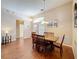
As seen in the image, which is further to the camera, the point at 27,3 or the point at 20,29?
the point at 20,29

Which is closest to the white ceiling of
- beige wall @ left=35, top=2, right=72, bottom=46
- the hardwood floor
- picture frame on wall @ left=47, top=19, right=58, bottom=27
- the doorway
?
beige wall @ left=35, top=2, right=72, bottom=46

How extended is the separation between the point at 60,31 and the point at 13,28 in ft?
15.2

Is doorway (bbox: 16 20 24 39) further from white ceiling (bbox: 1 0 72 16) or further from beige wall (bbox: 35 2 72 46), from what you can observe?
beige wall (bbox: 35 2 72 46)

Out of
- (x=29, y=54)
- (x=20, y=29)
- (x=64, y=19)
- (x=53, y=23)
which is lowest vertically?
(x=29, y=54)

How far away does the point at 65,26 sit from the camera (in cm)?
751

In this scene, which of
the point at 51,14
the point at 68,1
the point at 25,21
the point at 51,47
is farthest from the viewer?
the point at 25,21

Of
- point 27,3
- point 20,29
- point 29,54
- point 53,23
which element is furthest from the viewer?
point 20,29

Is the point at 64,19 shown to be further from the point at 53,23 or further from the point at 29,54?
the point at 29,54

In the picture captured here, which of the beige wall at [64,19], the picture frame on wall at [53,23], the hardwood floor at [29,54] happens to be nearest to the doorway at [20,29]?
the picture frame on wall at [53,23]

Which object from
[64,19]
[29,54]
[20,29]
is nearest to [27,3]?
[64,19]

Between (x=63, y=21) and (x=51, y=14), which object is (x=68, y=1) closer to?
(x=63, y=21)

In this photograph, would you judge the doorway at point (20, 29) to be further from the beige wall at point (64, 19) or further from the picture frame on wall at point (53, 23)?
the beige wall at point (64, 19)

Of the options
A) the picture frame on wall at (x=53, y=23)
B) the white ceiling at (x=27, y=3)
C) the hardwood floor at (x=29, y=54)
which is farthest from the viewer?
the picture frame on wall at (x=53, y=23)

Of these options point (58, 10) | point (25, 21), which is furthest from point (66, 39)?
point (25, 21)
